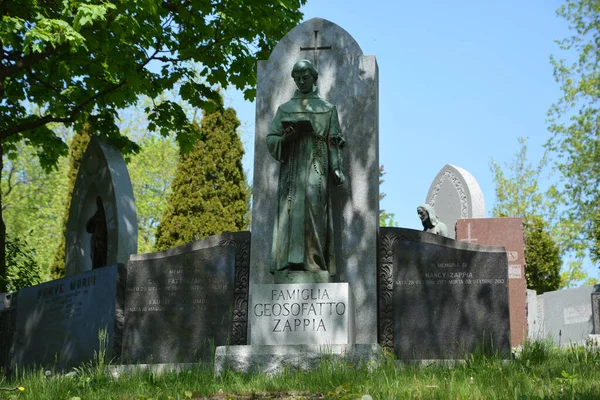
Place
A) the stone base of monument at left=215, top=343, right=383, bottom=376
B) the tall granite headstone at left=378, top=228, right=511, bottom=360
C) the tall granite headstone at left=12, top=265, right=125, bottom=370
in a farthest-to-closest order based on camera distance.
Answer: the tall granite headstone at left=12, top=265, right=125, bottom=370, the tall granite headstone at left=378, top=228, right=511, bottom=360, the stone base of monument at left=215, top=343, right=383, bottom=376

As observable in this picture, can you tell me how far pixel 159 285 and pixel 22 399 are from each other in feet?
12.3

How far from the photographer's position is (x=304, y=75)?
8914 millimetres

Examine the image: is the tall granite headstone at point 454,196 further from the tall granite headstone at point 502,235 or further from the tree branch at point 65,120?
the tree branch at point 65,120

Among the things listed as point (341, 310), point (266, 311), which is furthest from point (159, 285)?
point (341, 310)

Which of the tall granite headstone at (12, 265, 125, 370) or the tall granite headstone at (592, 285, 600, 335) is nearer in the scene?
the tall granite headstone at (12, 265, 125, 370)

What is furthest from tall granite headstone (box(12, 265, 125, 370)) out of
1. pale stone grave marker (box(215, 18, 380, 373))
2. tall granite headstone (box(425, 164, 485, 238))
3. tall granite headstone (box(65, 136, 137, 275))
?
tall granite headstone (box(425, 164, 485, 238))

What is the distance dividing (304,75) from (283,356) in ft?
10.1

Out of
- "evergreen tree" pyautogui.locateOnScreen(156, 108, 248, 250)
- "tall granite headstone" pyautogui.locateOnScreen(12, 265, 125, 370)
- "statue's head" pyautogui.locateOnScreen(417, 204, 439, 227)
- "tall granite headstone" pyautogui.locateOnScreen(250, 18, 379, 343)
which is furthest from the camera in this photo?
"evergreen tree" pyautogui.locateOnScreen(156, 108, 248, 250)

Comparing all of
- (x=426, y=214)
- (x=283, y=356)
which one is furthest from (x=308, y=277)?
(x=426, y=214)

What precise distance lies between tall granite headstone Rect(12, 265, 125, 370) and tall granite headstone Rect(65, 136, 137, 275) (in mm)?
748

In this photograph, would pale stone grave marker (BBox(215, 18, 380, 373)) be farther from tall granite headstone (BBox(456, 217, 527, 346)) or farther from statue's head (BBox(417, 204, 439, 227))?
tall granite headstone (BBox(456, 217, 527, 346))

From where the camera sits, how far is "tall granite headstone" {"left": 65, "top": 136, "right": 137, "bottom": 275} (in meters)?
11.7

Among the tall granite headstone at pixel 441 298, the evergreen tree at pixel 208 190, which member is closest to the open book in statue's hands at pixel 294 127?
the tall granite headstone at pixel 441 298

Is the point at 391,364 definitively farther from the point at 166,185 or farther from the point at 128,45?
the point at 166,185
